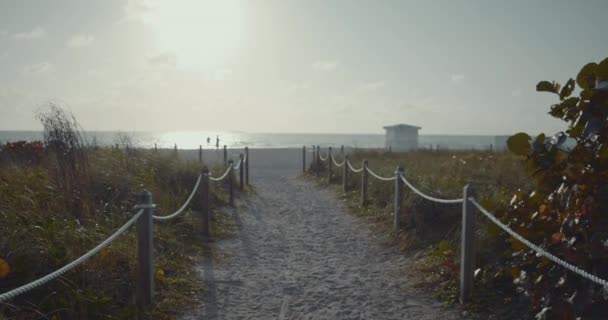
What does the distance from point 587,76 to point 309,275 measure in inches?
140

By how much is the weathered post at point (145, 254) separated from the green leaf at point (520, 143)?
3.18 metres

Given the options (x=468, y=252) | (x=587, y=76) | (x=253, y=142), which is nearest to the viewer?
(x=587, y=76)

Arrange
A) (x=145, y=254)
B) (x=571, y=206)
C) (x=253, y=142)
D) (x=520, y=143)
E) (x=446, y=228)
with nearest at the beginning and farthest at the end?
(x=571, y=206) → (x=520, y=143) → (x=145, y=254) → (x=446, y=228) → (x=253, y=142)

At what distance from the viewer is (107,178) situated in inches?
291

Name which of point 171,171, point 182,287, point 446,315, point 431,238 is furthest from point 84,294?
point 171,171

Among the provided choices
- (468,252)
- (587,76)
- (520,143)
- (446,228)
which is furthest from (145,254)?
(446,228)

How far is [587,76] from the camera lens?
3.25 m

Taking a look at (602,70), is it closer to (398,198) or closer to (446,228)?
(446,228)

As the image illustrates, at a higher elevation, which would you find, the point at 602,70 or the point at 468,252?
the point at 602,70

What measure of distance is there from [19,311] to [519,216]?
4126 millimetres

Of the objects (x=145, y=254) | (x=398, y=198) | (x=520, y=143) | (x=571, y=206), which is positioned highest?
(x=520, y=143)

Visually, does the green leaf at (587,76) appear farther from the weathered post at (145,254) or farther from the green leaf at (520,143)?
the weathered post at (145,254)

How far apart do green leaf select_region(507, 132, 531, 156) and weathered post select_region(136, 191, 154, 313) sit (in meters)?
3.18

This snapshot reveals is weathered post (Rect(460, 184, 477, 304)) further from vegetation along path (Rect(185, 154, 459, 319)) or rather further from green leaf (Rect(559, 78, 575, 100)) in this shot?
green leaf (Rect(559, 78, 575, 100))
